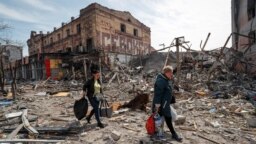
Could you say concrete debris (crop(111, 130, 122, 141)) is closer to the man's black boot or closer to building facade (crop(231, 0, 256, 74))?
the man's black boot

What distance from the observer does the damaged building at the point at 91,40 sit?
29.0 m

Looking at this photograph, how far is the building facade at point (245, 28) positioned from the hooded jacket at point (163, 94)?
40.0 ft

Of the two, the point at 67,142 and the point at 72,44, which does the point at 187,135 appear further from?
the point at 72,44

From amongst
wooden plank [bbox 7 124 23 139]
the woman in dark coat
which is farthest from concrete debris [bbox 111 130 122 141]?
wooden plank [bbox 7 124 23 139]

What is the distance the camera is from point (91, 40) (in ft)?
108

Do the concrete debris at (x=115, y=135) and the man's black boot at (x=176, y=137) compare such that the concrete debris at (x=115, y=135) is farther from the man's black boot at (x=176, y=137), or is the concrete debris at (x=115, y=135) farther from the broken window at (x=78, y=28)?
the broken window at (x=78, y=28)

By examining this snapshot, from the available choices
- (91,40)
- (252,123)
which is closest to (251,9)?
(252,123)

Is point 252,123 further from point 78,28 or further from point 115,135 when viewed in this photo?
point 78,28

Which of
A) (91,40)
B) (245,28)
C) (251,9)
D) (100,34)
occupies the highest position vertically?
(100,34)

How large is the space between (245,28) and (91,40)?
63.6ft

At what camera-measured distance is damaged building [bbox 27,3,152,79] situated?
29.0 m

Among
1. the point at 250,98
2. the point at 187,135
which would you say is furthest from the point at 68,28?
the point at 187,135

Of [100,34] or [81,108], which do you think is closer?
[81,108]

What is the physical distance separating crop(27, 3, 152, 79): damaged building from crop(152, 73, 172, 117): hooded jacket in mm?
21346
